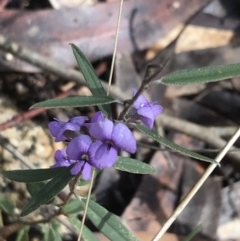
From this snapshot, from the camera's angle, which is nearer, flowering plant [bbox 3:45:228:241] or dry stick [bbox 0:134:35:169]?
flowering plant [bbox 3:45:228:241]

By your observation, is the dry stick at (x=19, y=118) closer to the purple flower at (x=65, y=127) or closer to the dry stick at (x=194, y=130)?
the dry stick at (x=194, y=130)

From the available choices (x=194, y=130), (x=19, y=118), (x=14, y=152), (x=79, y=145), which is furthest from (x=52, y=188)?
(x=194, y=130)

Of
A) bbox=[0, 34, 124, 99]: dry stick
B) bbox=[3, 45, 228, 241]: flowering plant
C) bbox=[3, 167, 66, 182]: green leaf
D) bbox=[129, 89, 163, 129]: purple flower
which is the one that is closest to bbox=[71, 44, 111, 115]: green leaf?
bbox=[3, 45, 228, 241]: flowering plant

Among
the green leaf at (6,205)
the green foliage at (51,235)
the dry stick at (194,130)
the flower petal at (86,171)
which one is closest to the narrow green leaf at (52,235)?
the green foliage at (51,235)

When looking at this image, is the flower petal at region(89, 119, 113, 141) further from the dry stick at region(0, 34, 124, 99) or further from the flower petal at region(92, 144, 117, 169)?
the dry stick at region(0, 34, 124, 99)

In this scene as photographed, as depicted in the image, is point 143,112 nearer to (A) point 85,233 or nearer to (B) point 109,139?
(B) point 109,139

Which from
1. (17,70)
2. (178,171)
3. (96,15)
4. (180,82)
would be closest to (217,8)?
(96,15)

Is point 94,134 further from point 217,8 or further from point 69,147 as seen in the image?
point 217,8
